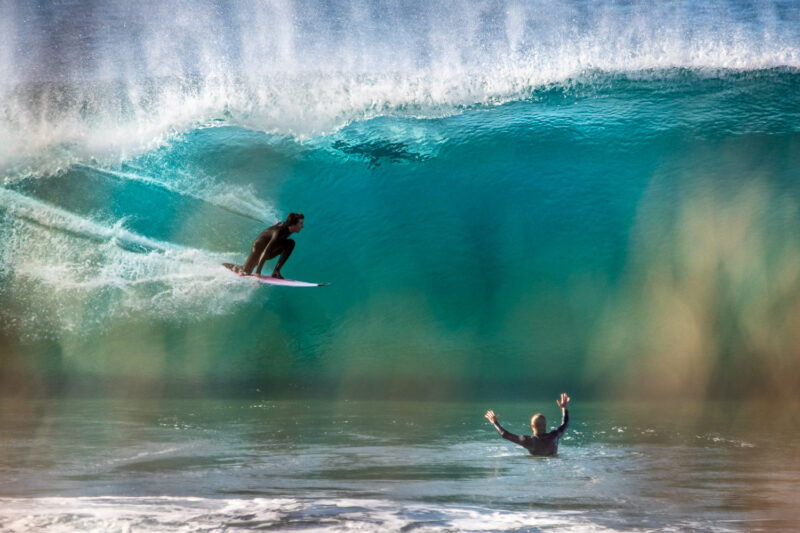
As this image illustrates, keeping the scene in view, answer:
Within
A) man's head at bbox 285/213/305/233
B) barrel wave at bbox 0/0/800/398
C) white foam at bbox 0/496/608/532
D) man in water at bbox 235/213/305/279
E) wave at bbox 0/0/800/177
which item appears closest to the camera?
white foam at bbox 0/496/608/532

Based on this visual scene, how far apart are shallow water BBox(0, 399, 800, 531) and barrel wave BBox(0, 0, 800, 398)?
1706 millimetres

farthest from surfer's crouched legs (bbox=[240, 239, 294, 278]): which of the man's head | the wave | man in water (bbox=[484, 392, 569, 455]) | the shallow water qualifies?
the wave

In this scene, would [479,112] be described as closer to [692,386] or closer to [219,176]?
[219,176]

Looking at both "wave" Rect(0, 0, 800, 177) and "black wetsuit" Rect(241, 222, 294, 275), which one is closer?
"black wetsuit" Rect(241, 222, 294, 275)

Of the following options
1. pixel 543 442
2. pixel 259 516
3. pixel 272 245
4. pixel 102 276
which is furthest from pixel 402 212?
pixel 259 516

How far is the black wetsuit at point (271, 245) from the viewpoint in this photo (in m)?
6.32

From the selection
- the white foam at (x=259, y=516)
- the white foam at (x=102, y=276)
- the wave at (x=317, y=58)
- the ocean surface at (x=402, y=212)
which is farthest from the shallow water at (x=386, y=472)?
the wave at (x=317, y=58)

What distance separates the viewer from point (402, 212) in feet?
35.1

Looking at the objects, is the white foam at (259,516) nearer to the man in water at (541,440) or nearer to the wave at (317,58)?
the man in water at (541,440)

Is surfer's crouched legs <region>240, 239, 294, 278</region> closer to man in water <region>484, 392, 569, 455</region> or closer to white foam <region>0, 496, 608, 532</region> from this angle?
man in water <region>484, 392, 569, 455</region>

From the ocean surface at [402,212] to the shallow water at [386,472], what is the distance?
9.8 inches

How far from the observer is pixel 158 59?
38.7 ft

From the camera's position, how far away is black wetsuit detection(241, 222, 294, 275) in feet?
20.7

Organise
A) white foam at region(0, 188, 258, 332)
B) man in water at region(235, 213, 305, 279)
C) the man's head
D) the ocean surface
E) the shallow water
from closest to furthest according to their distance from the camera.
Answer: the shallow water → the man's head → man in water at region(235, 213, 305, 279) → the ocean surface → white foam at region(0, 188, 258, 332)
